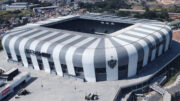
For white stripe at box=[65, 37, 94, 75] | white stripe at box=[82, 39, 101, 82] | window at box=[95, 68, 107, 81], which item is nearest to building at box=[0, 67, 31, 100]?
white stripe at box=[65, 37, 94, 75]

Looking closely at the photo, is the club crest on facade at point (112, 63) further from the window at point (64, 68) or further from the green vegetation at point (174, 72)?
the green vegetation at point (174, 72)

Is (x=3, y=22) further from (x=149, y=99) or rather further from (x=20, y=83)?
(x=149, y=99)

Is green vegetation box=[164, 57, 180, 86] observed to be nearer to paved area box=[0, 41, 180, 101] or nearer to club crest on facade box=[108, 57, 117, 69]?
paved area box=[0, 41, 180, 101]

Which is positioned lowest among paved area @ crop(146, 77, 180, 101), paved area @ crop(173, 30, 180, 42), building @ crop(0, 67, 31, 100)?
paved area @ crop(146, 77, 180, 101)

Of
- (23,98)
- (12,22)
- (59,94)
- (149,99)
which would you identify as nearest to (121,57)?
(149,99)

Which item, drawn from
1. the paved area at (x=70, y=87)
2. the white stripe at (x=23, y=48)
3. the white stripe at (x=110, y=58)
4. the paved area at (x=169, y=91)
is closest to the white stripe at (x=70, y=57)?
the paved area at (x=70, y=87)

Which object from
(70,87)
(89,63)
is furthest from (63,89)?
(89,63)

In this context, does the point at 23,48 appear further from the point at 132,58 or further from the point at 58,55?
the point at 132,58
